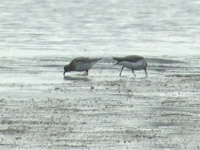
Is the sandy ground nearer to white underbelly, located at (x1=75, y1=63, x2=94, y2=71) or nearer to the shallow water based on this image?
the shallow water

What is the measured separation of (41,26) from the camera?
51.3 m

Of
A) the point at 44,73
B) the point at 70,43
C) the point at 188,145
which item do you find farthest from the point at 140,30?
the point at 188,145

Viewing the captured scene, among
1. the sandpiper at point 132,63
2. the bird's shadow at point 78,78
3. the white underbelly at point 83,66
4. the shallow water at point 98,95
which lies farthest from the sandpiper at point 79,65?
the sandpiper at point 132,63

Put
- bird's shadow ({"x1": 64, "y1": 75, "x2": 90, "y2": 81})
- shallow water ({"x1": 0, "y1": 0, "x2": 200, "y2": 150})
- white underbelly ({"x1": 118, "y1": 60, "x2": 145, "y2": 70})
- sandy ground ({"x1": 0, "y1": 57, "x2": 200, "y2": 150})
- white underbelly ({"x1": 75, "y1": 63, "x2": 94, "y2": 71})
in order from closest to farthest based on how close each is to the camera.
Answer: sandy ground ({"x1": 0, "y1": 57, "x2": 200, "y2": 150}), shallow water ({"x1": 0, "y1": 0, "x2": 200, "y2": 150}), bird's shadow ({"x1": 64, "y1": 75, "x2": 90, "y2": 81}), white underbelly ({"x1": 118, "y1": 60, "x2": 145, "y2": 70}), white underbelly ({"x1": 75, "y1": 63, "x2": 94, "y2": 71})

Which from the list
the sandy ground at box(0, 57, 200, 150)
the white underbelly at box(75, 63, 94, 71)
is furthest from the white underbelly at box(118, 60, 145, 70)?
the white underbelly at box(75, 63, 94, 71)

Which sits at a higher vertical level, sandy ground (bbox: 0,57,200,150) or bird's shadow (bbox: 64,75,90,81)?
sandy ground (bbox: 0,57,200,150)

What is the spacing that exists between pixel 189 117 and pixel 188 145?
3039 millimetres

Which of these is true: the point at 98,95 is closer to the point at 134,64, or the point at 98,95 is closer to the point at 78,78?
the point at 78,78

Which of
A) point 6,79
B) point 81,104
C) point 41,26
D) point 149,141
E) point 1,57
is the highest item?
point 149,141

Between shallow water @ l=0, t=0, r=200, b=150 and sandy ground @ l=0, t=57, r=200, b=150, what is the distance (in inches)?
0.6

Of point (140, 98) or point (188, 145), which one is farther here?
point (140, 98)

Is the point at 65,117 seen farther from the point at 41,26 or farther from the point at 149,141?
the point at 41,26

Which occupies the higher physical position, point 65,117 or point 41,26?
point 65,117

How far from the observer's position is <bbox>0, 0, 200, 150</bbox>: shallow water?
596 inches
